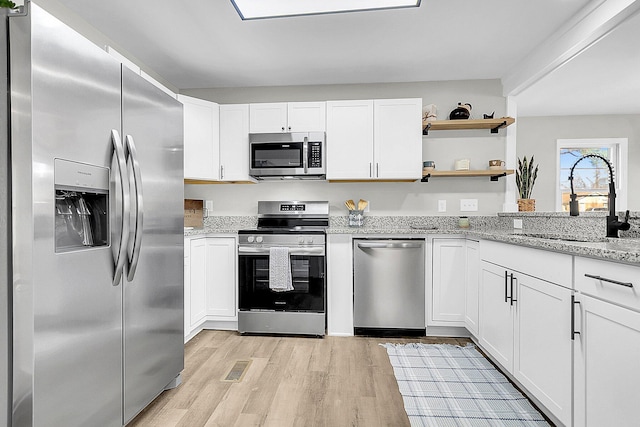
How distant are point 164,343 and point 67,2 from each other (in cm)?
226

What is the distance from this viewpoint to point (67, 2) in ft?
7.55

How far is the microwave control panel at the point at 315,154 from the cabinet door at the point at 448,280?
1281 millimetres

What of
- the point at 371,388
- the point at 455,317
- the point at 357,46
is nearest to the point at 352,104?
the point at 357,46

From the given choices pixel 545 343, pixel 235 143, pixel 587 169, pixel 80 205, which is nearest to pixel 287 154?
pixel 235 143

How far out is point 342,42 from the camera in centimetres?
280

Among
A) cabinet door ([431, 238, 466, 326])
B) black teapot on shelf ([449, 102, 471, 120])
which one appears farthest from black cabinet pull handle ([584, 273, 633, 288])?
black teapot on shelf ([449, 102, 471, 120])

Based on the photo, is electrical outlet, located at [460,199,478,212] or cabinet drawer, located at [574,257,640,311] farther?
electrical outlet, located at [460,199,478,212]

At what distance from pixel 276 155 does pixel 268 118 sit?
0.38m

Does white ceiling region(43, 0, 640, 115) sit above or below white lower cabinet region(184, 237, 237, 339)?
above

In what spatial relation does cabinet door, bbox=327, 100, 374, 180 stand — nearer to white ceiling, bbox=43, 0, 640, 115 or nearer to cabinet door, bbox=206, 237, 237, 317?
white ceiling, bbox=43, 0, 640, 115

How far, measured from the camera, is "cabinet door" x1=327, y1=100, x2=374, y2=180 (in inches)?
132

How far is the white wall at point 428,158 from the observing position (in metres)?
3.61

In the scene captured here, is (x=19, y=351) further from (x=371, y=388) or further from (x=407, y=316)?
(x=407, y=316)

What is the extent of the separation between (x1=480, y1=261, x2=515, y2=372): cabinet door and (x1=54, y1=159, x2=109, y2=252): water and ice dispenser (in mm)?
2180
